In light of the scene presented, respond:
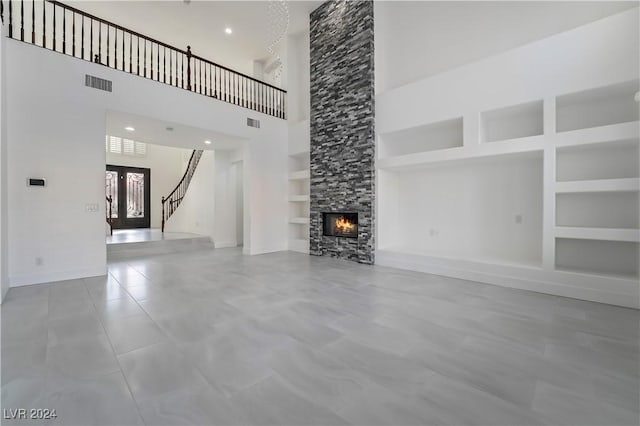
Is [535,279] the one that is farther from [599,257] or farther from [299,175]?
[299,175]

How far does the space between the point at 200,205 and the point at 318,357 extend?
7.93 meters

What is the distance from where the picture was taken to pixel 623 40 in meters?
3.19

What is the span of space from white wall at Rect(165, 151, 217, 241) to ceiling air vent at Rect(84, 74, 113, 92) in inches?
136

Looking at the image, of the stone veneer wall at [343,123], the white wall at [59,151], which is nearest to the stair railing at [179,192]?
the white wall at [59,151]

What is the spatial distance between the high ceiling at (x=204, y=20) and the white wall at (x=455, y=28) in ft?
6.94

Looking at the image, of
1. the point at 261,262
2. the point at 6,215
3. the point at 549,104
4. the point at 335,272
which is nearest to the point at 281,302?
the point at 335,272

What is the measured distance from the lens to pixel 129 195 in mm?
10227

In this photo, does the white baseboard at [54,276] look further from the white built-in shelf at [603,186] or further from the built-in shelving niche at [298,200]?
the white built-in shelf at [603,186]

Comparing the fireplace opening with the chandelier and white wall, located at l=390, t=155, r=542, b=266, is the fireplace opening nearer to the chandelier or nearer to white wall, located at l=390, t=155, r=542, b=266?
white wall, located at l=390, t=155, r=542, b=266

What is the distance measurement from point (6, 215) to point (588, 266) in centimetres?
812

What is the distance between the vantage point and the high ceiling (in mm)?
6387

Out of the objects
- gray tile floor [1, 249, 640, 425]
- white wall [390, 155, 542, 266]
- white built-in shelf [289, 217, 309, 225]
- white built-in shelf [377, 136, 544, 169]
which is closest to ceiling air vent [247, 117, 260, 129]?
white built-in shelf [289, 217, 309, 225]

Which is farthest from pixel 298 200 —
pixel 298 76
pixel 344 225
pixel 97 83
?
pixel 97 83

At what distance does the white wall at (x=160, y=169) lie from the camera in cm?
1061
